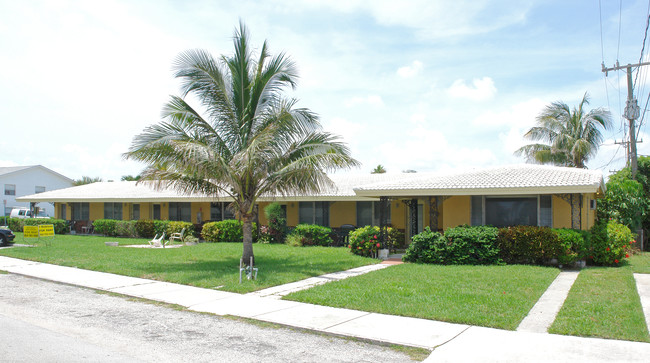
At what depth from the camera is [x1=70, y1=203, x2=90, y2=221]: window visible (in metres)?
31.2

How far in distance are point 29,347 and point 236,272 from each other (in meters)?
6.78

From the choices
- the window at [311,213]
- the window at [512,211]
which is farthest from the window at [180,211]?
the window at [512,211]

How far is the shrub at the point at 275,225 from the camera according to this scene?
22.2m

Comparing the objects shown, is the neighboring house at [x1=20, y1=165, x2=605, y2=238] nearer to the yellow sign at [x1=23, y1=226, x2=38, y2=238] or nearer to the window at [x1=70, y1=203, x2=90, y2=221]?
the yellow sign at [x1=23, y1=226, x2=38, y2=238]

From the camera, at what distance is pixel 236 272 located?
1269cm

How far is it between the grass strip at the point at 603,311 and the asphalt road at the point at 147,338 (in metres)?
3.05

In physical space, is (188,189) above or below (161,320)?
above

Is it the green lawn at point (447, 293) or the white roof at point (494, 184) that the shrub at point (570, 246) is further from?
the white roof at point (494, 184)

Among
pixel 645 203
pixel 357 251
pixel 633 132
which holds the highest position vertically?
pixel 633 132

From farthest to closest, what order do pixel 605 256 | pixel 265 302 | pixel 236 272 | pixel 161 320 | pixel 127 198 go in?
pixel 127 198 → pixel 605 256 → pixel 236 272 → pixel 265 302 → pixel 161 320

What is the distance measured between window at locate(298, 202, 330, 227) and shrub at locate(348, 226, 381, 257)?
18.7 feet

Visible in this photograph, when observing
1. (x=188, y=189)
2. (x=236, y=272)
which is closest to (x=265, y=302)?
(x=236, y=272)

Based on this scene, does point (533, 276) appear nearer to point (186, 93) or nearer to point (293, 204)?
point (186, 93)

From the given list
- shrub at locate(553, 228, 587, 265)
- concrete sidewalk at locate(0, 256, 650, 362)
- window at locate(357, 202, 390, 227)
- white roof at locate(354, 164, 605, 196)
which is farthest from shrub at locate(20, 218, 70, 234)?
shrub at locate(553, 228, 587, 265)
